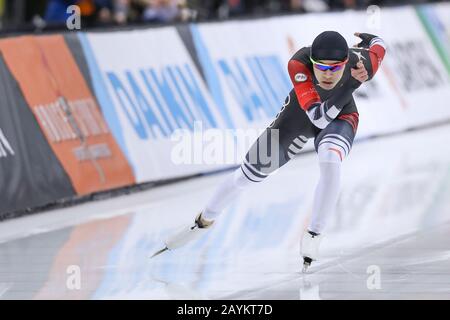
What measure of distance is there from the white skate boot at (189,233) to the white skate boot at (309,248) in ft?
2.63

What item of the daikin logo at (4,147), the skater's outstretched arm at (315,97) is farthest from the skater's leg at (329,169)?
the daikin logo at (4,147)

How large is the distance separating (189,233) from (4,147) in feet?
8.67

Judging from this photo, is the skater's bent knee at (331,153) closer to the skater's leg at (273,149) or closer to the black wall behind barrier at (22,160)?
the skater's leg at (273,149)

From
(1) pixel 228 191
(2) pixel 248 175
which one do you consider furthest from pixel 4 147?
(2) pixel 248 175

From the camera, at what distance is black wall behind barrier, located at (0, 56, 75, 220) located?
10312 millimetres

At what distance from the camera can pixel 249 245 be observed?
9117mm

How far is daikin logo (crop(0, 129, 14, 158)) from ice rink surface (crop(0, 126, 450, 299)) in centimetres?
60

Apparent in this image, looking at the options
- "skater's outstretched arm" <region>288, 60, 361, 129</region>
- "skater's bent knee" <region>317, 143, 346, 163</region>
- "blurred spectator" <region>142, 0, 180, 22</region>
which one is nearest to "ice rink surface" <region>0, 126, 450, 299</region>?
"skater's bent knee" <region>317, 143, 346, 163</region>

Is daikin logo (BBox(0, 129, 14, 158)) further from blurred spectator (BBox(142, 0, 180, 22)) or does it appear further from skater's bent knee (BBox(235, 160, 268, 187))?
blurred spectator (BBox(142, 0, 180, 22))

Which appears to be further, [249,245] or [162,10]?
[162,10]

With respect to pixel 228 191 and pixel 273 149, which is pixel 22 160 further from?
pixel 273 149

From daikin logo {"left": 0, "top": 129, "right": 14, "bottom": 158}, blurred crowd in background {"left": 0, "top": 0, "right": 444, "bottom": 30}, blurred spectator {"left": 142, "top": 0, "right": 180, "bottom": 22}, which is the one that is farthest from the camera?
blurred spectator {"left": 142, "top": 0, "right": 180, "bottom": 22}
